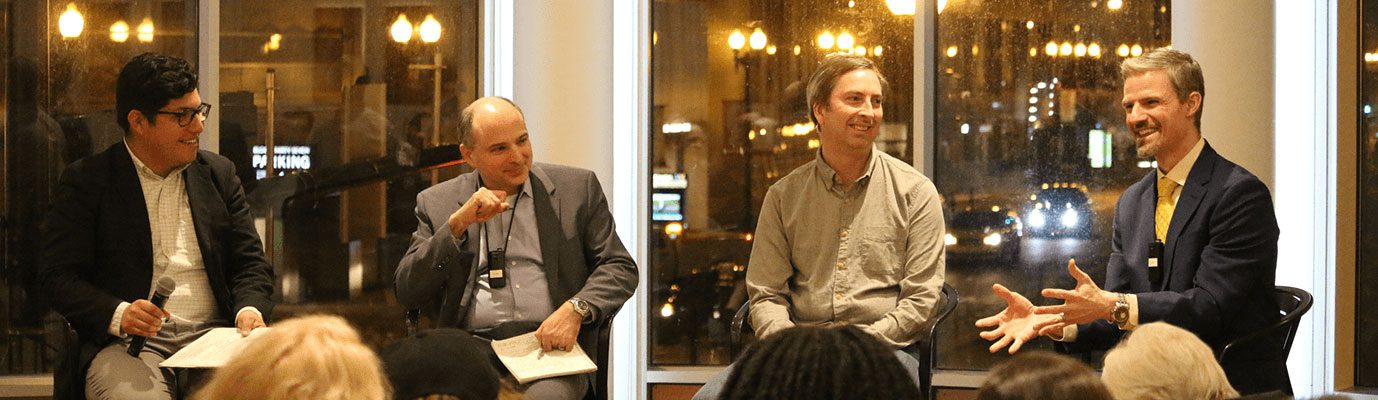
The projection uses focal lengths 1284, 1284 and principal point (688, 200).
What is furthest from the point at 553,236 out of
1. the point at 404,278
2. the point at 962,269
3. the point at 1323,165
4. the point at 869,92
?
the point at 1323,165

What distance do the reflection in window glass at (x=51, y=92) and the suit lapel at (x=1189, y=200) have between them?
3.51 meters

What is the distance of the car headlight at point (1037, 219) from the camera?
16.0ft

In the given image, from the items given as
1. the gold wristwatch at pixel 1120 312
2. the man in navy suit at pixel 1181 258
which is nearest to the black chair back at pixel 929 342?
the man in navy suit at pixel 1181 258

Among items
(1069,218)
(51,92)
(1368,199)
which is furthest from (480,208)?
(1368,199)

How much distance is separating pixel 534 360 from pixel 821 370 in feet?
6.14

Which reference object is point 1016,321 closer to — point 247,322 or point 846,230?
point 846,230

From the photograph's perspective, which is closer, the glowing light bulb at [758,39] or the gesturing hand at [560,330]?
the gesturing hand at [560,330]

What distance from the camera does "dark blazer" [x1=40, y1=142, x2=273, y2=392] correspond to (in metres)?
3.35

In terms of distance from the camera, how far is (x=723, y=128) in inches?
200

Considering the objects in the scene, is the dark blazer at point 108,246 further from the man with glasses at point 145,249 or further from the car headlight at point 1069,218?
the car headlight at point 1069,218

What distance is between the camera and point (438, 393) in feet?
6.20

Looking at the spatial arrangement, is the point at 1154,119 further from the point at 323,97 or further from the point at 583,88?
the point at 323,97

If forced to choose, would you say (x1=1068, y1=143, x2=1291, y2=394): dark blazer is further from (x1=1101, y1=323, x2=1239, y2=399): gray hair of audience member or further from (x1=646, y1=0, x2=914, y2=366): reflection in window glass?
(x1=646, y1=0, x2=914, y2=366): reflection in window glass

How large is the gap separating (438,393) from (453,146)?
3.25 m
